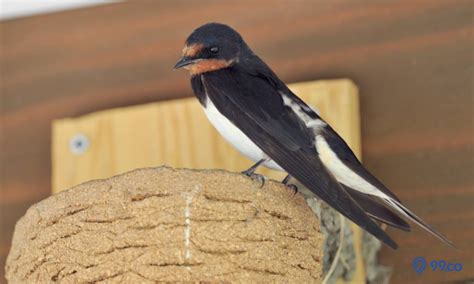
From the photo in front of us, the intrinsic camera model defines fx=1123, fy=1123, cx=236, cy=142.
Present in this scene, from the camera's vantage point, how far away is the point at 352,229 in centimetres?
239

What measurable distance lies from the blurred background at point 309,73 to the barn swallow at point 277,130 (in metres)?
0.19

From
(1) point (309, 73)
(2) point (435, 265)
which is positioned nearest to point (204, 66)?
(1) point (309, 73)

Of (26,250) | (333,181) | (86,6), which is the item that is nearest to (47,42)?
(86,6)

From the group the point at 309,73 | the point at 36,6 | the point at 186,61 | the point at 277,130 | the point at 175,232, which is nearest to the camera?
the point at 175,232

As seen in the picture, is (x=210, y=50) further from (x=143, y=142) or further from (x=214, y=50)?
(x=143, y=142)

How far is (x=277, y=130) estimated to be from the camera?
83.1 inches

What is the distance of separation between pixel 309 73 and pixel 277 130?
485 mm

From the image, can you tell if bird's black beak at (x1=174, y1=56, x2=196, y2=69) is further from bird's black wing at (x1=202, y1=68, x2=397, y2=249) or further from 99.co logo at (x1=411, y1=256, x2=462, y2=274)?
99.co logo at (x1=411, y1=256, x2=462, y2=274)

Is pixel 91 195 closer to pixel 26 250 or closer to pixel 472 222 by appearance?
pixel 26 250

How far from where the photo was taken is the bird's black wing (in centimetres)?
202

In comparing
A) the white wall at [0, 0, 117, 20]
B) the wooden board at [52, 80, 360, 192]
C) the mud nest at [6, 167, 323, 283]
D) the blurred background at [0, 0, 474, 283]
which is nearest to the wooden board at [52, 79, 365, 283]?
the wooden board at [52, 80, 360, 192]

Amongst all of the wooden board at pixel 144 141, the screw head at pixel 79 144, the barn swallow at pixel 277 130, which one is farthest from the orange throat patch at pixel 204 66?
the screw head at pixel 79 144

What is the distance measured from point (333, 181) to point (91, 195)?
0.44 m

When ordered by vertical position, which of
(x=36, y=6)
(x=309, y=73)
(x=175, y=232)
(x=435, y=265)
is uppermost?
(x=36, y=6)
